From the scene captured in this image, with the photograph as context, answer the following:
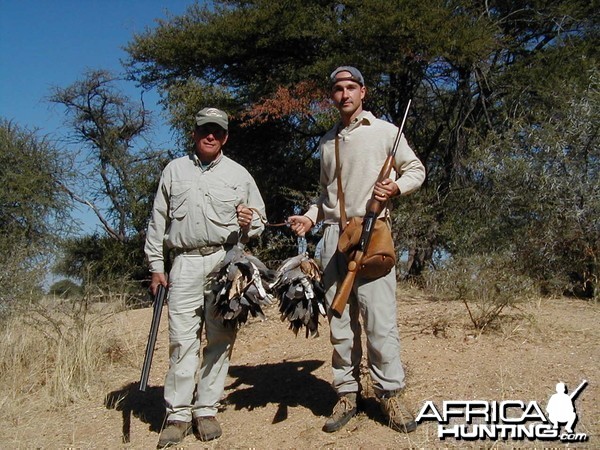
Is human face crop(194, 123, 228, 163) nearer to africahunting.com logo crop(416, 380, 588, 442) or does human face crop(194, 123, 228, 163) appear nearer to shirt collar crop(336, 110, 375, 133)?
shirt collar crop(336, 110, 375, 133)

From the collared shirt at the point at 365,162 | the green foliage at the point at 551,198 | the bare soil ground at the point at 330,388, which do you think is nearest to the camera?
the collared shirt at the point at 365,162

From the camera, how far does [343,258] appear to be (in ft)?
13.9

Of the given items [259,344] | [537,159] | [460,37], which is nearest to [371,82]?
[460,37]

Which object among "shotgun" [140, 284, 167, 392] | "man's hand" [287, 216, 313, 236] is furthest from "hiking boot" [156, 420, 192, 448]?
"man's hand" [287, 216, 313, 236]

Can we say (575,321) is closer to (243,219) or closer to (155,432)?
(243,219)

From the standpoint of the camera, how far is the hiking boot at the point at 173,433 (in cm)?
431

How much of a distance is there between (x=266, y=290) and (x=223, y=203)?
25.9 inches

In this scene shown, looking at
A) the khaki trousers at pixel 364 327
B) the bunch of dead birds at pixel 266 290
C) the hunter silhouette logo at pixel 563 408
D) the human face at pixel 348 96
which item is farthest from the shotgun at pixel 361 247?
the hunter silhouette logo at pixel 563 408

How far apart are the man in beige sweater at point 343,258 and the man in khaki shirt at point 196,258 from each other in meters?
0.56

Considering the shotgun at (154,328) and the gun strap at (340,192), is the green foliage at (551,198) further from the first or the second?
the shotgun at (154,328)

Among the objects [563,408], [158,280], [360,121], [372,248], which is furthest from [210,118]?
[563,408]

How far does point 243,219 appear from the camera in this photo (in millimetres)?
4504

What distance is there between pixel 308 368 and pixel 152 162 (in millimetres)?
11410

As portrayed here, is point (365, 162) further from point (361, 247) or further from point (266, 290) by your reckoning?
point (266, 290)
